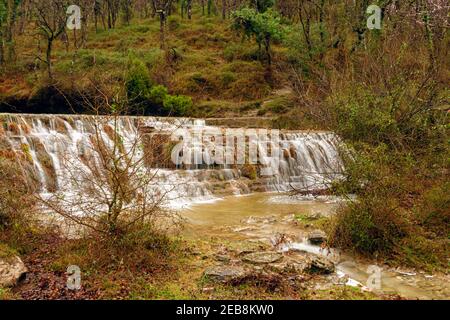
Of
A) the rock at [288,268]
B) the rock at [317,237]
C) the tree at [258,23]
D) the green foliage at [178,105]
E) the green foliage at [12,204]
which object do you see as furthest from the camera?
the tree at [258,23]

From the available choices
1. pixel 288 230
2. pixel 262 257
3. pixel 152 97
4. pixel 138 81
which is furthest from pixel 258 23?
pixel 262 257

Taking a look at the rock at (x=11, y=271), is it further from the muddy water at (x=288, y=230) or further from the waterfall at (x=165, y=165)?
the waterfall at (x=165, y=165)

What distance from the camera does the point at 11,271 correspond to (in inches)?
223

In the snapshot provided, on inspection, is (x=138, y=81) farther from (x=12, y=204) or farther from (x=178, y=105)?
(x=12, y=204)

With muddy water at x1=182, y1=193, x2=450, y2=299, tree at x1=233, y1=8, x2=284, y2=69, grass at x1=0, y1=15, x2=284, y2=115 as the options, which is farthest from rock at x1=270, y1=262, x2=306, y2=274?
tree at x1=233, y1=8, x2=284, y2=69

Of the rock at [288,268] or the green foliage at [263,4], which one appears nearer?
the rock at [288,268]

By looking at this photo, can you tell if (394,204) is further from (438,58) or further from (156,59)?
(156,59)

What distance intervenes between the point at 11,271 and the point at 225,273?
2860mm

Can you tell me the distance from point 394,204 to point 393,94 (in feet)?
12.5

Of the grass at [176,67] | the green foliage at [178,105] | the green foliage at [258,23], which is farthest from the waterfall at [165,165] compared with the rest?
the green foliage at [258,23]

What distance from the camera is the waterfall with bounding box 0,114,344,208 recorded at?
503 inches

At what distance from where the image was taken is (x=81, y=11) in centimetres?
3291

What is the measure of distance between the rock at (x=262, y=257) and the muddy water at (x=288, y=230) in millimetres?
798

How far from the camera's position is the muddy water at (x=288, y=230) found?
5973mm
